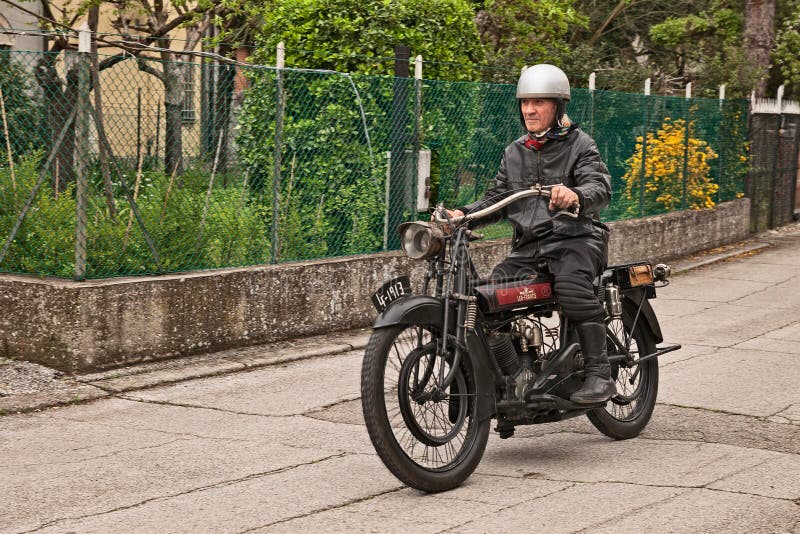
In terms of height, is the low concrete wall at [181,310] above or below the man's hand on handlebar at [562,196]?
below

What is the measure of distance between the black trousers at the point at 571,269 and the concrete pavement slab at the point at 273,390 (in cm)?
194

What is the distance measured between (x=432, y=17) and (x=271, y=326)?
3768 millimetres

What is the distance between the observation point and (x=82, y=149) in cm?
795

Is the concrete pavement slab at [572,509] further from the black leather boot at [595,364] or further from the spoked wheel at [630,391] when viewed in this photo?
the spoked wheel at [630,391]

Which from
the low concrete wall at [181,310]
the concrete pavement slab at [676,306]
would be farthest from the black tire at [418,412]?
the concrete pavement slab at [676,306]

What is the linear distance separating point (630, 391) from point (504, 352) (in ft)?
4.00

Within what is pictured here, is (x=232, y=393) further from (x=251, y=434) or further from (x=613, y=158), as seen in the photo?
(x=613, y=158)

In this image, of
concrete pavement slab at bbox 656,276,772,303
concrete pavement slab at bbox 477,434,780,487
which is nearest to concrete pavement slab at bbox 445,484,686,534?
concrete pavement slab at bbox 477,434,780,487

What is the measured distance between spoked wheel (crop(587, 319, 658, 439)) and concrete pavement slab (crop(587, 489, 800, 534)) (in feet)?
3.44

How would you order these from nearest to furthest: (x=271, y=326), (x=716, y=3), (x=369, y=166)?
(x=271, y=326), (x=369, y=166), (x=716, y=3)

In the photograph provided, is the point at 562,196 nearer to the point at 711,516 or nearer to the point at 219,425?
the point at 711,516

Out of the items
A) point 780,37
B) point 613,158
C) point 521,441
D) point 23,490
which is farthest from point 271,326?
point 780,37

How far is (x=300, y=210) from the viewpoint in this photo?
9836 mm

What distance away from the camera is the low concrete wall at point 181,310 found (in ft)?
25.4
